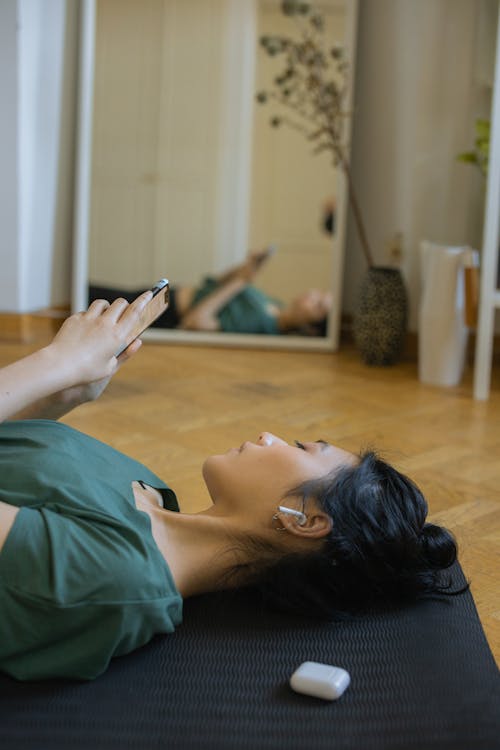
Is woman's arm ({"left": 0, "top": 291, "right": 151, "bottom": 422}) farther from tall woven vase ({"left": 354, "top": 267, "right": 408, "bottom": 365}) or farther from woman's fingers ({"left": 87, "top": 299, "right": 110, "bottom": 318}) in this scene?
tall woven vase ({"left": 354, "top": 267, "right": 408, "bottom": 365})

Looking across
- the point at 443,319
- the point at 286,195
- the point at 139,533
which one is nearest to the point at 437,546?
the point at 139,533

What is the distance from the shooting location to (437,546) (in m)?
1.52

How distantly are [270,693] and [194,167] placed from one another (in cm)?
290

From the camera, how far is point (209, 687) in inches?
52.7

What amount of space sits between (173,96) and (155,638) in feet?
9.36

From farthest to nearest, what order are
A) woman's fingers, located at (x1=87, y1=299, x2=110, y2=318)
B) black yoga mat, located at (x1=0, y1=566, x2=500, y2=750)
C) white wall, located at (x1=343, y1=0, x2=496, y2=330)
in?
white wall, located at (x1=343, y1=0, x2=496, y2=330)
woman's fingers, located at (x1=87, y1=299, x2=110, y2=318)
black yoga mat, located at (x1=0, y1=566, x2=500, y2=750)

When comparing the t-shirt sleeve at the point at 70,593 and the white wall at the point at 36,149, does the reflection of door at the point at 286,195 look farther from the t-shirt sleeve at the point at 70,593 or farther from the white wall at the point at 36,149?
A: the t-shirt sleeve at the point at 70,593

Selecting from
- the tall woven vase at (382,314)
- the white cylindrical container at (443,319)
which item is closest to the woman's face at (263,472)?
the white cylindrical container at (443,319)

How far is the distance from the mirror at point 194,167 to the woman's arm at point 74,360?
2.36 m

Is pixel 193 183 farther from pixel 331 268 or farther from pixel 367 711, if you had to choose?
pixel 367 711

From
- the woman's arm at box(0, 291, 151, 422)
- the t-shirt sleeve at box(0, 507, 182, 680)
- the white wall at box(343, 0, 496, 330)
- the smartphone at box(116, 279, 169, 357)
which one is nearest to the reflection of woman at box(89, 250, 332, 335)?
the white wall at box(343, 0, 496, 330)

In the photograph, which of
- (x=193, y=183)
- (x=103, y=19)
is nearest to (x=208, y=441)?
(x=193, y=183)

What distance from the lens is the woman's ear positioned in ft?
4.67

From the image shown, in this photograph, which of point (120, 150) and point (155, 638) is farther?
point (120, 150)
